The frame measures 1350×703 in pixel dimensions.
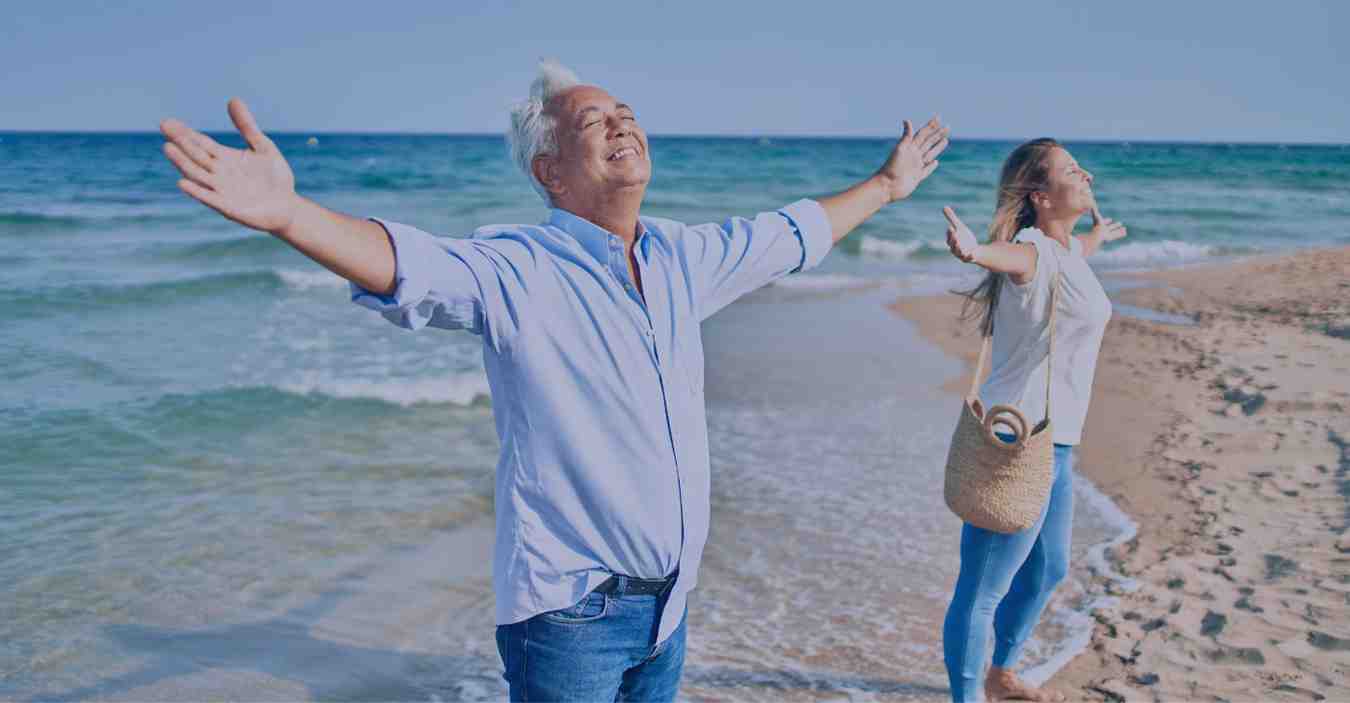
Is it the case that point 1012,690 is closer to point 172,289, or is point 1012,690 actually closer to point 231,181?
point 231,181

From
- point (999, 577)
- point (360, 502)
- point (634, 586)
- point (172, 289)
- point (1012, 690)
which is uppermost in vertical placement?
point (634, 586)

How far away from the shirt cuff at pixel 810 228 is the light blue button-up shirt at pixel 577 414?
19.4 inches

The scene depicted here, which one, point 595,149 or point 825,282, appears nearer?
point 595,149

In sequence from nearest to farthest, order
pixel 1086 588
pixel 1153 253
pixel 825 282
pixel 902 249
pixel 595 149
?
pixel 595 149 < pixel 1086 588 < pixel 825 282 < pixel 1153 253 < pixel 902 249

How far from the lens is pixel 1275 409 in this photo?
24.5 ft

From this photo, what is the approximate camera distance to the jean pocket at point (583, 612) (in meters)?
2.02

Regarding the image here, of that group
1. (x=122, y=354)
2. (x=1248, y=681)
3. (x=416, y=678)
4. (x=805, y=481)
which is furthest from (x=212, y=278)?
(x=1248, y=681)

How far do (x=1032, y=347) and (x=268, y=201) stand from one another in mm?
2553

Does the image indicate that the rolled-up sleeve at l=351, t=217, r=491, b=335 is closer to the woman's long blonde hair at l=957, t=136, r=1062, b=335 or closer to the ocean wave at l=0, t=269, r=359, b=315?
the woman's long blonde hair at l=957, t=136, r=1062, b=335

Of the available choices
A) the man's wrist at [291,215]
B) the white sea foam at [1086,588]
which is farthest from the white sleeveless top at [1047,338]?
the man's wrist at [291,215]

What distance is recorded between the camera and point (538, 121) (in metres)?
2.19

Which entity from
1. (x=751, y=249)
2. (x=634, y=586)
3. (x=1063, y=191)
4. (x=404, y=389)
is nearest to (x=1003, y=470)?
(x=1063, y=191)

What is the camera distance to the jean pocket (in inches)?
79.6

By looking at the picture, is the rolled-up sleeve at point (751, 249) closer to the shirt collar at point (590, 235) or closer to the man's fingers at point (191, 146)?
the shirt collar at point (590, 235)
